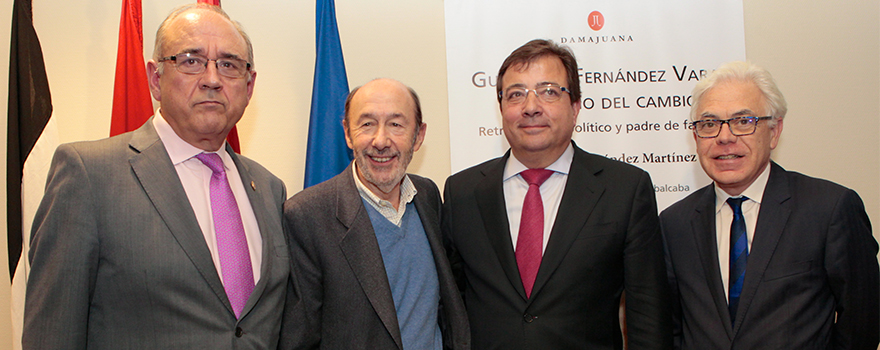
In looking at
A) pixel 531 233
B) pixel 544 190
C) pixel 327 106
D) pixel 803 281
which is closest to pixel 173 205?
pixel 531 233

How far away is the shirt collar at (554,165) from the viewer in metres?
2.24

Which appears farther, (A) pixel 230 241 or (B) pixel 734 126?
(B) pixel 734 126

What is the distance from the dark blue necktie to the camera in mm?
2082

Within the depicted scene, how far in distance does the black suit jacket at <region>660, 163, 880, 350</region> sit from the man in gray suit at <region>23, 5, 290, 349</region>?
1.80 metres

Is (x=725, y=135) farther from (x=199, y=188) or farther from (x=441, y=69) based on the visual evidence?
(x=199, y=188)

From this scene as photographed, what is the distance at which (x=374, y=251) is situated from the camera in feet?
6.45

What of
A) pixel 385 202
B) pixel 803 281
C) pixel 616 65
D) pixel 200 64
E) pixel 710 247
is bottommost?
pixel 803 281

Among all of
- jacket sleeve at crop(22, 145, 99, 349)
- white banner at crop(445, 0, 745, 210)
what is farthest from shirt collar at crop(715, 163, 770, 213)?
jacket sleeve at crop(22, 145, 99, 349)

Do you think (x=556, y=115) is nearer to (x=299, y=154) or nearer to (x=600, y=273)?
(x=600, y=273)

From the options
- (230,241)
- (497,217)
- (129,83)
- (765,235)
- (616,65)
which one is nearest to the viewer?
(230,241)

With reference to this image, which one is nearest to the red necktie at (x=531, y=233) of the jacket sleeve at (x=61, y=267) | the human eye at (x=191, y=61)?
the human eye at (x=191, y=61)

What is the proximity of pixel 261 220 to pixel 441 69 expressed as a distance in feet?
6.65

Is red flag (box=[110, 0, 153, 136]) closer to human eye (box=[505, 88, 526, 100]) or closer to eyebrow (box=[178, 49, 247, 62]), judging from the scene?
eyebrow (box=[178, 49, 247, 62])

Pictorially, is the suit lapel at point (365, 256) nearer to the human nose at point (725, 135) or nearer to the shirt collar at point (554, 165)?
the shirt collar at point (554, 165)
